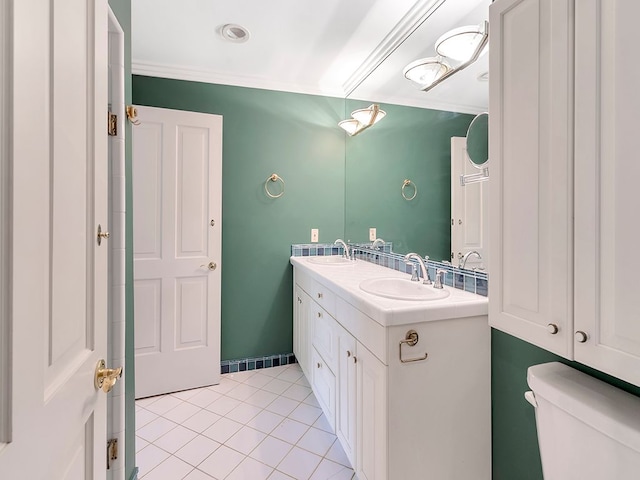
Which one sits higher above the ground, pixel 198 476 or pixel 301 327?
pixel 301 327

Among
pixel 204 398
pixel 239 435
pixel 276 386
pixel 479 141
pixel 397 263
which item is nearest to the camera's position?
pixel 479 141

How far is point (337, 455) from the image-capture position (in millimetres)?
1702

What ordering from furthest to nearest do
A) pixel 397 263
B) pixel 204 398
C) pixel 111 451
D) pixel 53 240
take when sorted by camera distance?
pixel 204 398, pixel 397 263, pixel 111 451, pixel 53 240

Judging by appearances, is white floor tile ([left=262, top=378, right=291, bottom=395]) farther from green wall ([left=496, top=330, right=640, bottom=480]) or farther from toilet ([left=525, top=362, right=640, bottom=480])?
toilet ([left=525, top=362, right=640, bottom=480])

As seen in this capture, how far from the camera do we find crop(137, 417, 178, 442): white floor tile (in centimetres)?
187

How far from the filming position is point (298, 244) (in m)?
2.81

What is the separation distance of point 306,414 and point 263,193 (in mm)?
1691

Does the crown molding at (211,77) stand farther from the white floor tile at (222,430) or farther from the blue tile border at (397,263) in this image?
the white floor tile at (222,430)

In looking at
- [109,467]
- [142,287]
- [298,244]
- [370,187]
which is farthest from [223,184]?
[109,467]

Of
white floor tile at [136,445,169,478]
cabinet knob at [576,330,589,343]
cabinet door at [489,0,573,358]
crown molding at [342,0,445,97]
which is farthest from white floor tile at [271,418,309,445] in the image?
crown molding at [342,0,445,97]

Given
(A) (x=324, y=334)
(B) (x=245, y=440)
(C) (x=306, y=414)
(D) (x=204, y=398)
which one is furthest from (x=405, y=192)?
(D) (x=204, y=398)

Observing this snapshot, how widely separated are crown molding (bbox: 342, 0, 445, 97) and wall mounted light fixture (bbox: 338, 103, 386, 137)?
267 millimetres

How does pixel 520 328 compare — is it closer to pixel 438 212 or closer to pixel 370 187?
pixel 438 212

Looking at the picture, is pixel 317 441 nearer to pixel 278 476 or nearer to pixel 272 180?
pixel 278 476
